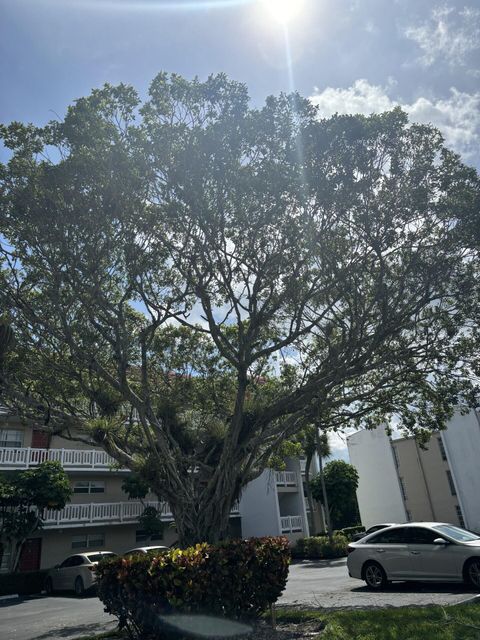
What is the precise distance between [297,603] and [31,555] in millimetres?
17494

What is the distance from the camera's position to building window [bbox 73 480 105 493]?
2658 cm

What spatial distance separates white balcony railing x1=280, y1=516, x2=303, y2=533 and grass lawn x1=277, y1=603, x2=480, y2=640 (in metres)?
24.0

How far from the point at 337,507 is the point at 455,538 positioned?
27806 mm

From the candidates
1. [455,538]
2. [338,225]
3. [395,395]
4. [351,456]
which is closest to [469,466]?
[351,456]

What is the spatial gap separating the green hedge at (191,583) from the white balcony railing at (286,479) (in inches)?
1007

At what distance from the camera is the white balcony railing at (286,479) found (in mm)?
33000

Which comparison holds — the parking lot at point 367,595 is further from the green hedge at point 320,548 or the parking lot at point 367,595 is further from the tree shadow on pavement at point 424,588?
the green hedge at point 320,548

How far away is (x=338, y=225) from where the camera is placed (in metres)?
12.3

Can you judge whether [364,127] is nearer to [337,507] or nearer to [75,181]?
[75,181]

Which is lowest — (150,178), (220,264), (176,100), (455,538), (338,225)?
(455,538)

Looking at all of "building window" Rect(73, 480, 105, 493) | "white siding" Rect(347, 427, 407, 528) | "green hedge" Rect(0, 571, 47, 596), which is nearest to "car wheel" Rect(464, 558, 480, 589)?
"green hedge" Rect(0, 571, 47, 596)

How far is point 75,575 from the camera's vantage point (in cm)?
1894

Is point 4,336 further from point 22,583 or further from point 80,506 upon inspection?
point 80,506

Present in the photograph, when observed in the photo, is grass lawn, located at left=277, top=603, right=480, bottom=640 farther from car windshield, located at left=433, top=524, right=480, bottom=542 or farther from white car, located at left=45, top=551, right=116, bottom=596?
white car, located at left=45, top=551, right=116, bottom=596
